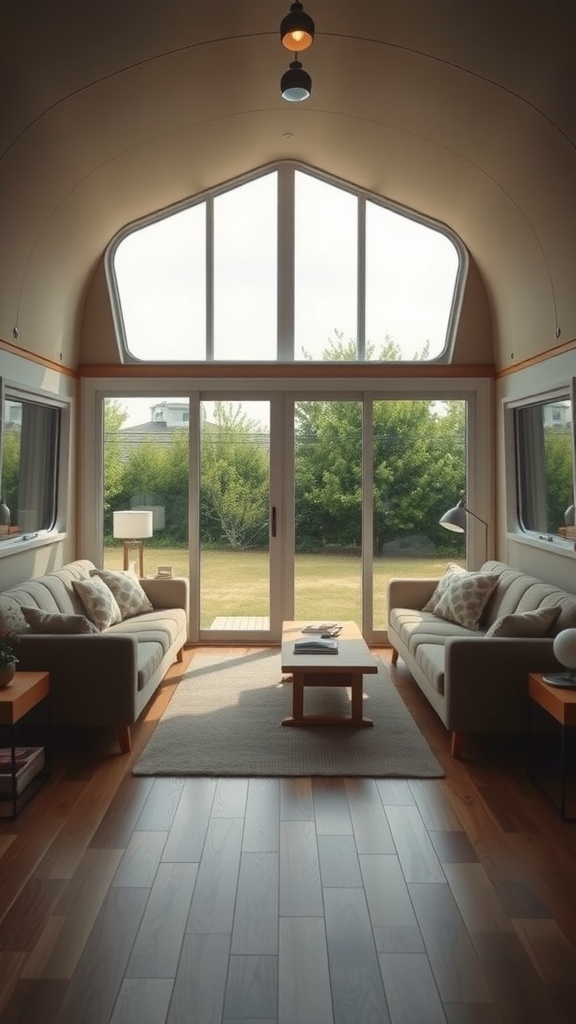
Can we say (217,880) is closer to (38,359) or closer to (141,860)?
(141,860)

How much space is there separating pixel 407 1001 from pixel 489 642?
222cm

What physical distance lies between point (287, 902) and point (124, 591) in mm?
3598

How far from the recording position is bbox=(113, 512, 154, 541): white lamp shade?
6.69 meters

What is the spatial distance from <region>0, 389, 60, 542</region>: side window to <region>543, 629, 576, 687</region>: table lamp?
3356 mm

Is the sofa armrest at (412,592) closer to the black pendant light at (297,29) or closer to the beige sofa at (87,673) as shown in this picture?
the beige sofa at (87,673)

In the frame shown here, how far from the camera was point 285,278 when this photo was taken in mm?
7004

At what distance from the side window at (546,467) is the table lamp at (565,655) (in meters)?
1.25

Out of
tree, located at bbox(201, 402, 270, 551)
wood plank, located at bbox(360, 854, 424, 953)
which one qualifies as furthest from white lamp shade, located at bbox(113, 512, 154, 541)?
wood plank, located at bbox(360, 854, 424, 953)

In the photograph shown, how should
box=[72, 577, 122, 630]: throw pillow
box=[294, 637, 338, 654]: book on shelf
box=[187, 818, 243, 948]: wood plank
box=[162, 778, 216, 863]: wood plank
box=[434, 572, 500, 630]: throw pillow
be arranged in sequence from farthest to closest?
box=[434, 572, 500, 630]: throw pillow, box=[72, 577, 122, 630]: throw pillow, box=[294, 637, 338, 654]: book on shelf, box=[162, 778, 216, 863]: wood plank, box=[187, 818, 243, 948]: wood plank

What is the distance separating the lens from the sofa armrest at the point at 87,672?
436cm

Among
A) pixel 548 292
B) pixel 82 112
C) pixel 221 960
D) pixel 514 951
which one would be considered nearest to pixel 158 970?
pixel 221 960

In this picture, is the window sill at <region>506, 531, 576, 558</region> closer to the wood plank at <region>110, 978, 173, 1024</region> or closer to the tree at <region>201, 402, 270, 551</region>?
the tree at <region>201, 402, 270, 551</region>

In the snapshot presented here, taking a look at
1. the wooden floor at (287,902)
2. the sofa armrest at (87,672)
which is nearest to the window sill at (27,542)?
the sofa armrest at (87,672)

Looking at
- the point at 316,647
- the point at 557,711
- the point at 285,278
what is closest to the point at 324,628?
the point at 316,647
